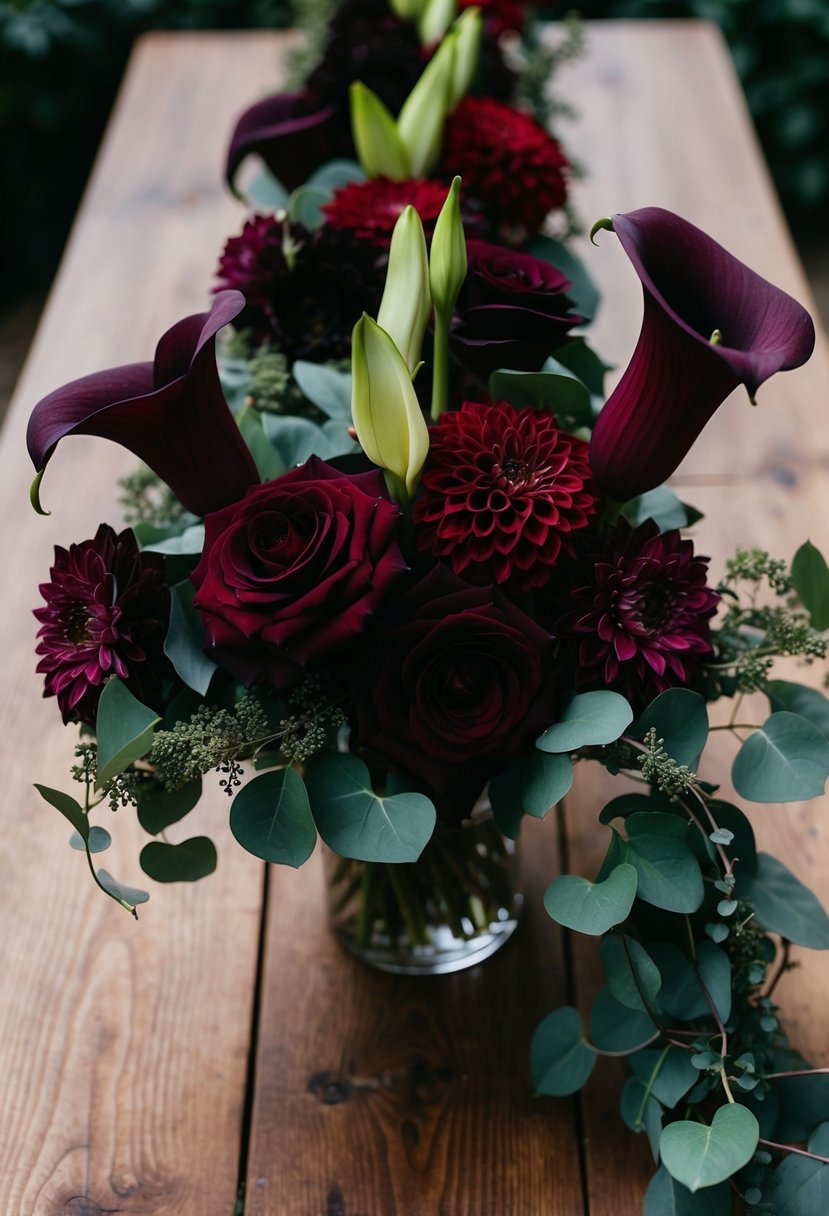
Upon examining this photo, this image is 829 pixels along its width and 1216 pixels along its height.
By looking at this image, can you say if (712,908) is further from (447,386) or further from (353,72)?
(353,72)

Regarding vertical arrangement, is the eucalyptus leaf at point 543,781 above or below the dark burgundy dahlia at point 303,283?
below

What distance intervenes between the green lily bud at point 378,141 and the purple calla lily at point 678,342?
327mm

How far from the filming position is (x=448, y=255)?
0.58 meters

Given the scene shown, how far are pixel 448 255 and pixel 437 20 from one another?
0.63m

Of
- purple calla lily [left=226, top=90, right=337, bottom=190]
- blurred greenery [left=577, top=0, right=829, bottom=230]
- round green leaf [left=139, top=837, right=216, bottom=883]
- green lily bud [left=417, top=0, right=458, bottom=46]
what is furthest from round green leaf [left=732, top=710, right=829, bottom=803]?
blurred greenery [left=577, top=0, right=829, bottom=230]

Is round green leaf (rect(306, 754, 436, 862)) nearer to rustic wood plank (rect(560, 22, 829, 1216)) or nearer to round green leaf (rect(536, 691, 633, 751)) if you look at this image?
round green leaf (rect(536, 691, 633, 751))

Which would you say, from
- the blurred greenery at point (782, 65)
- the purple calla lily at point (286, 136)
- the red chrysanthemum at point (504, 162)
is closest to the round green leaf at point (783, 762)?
the red chrysanthemum at point (504, 162)

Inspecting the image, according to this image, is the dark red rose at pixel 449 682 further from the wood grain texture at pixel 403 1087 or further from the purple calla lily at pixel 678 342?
the wood grain texture at pixel 403 1087

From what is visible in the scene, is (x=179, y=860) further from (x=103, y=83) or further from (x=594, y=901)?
(x=103, y=83)

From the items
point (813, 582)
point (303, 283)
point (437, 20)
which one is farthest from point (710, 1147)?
point (437, 20)

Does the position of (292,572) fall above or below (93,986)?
above

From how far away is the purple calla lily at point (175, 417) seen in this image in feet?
1.84

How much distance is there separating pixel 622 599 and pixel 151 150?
1.10 meters

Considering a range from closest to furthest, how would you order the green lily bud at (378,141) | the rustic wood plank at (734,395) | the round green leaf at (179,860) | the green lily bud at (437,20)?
the round green leaf at (179,860) < the rustic wood plank at (734,395) < the green lily bud at (378,141) < the green lily bud at (437,20)
